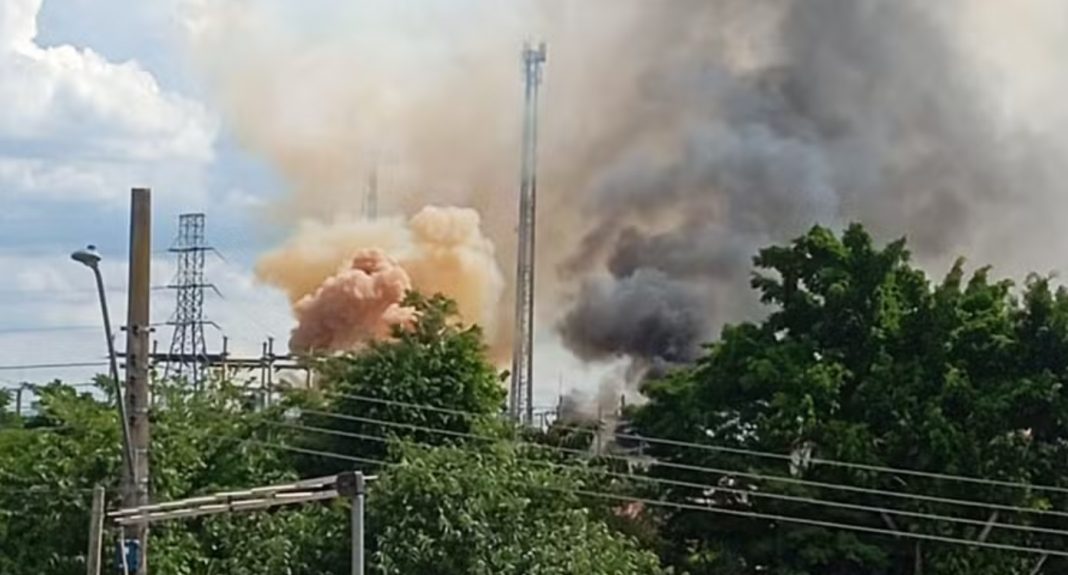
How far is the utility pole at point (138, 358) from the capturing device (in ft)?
86.0

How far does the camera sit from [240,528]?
133ft

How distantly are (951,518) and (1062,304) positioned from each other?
5.20 m

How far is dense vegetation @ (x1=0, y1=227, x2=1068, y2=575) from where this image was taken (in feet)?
132

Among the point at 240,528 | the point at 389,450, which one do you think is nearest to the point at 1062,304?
the point at 389,450

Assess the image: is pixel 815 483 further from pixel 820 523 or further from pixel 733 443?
pixel 733 443

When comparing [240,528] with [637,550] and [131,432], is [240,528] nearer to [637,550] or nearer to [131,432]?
[637,550]

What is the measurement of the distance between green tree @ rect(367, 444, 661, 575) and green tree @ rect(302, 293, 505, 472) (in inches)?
103

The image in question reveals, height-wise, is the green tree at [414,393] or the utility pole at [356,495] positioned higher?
the green tree at [414,393]

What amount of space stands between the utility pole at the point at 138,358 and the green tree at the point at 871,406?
62.6 ft

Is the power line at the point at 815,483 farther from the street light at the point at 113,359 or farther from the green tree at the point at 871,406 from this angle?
the street light at the point at 113,359

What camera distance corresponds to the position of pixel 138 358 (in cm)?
2619

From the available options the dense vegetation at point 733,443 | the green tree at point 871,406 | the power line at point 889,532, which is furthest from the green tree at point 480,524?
the green tree at point 871,406

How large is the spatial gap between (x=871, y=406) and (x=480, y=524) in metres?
9.48

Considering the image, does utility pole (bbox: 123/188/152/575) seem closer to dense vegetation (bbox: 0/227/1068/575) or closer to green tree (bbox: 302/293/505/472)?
dense vegetation (bbox: 0/227/1068/575)
